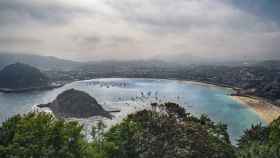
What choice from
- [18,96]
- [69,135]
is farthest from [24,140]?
[18,96]

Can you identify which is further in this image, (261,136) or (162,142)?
(261,136)

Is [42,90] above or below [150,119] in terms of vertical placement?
below

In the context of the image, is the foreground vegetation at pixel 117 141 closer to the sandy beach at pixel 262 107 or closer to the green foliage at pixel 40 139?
the green foliage at pixel 40 139

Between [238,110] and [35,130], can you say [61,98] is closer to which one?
[238,110]

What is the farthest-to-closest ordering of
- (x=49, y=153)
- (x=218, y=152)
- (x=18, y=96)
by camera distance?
(x=18, y=96), (x=218, y=152), (x=49, y=153)

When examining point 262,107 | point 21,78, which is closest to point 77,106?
point 262,107

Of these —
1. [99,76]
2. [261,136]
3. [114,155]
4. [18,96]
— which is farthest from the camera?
[99,76]

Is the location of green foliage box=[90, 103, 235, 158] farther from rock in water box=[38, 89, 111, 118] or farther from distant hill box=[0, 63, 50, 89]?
distant hill box=[0, 63, 50, 89]
